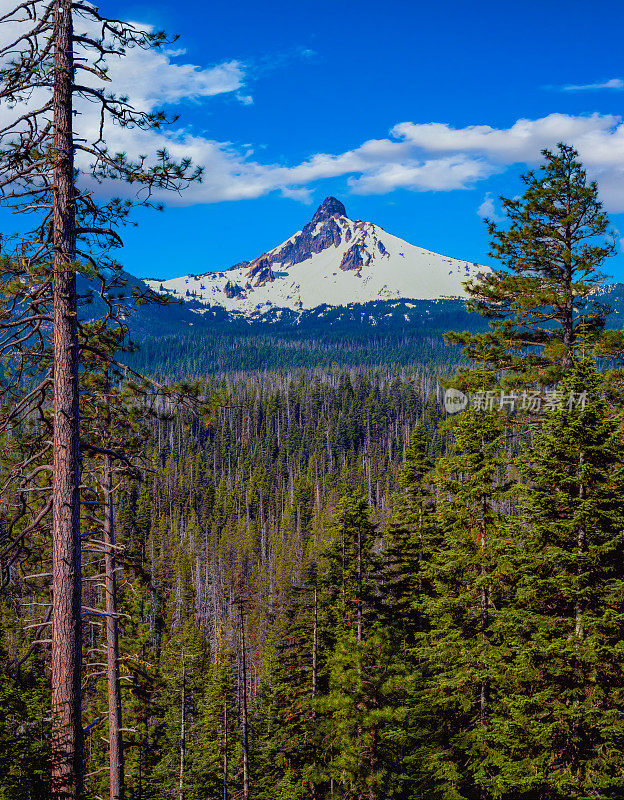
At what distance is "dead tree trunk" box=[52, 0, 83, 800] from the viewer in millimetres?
6508

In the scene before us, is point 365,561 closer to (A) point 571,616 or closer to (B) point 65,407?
(A) point 571,616

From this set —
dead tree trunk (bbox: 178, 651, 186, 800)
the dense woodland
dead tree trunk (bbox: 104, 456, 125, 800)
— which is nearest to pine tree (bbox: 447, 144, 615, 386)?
the dense woodland

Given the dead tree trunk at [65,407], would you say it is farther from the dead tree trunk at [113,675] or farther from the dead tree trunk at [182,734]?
the dead tree trunk at [182,734]

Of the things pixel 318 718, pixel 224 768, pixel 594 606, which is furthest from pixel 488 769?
pixel 224 768

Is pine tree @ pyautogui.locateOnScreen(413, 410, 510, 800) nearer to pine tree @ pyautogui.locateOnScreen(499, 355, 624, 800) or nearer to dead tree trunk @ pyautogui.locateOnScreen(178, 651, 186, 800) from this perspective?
pine tree @ pyautogui.locateOnScreen(499, 355, 624, 800)

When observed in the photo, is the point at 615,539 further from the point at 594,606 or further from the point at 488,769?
the point at 488,769

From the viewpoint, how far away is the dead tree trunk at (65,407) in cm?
651

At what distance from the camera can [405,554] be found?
18719 millimetres

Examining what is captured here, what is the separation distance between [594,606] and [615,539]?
1.38 m

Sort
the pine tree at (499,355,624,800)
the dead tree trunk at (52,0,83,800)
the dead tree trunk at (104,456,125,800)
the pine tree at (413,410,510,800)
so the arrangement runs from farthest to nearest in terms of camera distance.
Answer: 1. the pine tree at (413,410,510,800)
2. the dead tree trunk at (104,456,125,800)
3. the pine tree at (499,355,624,800)
4. the dead tree trunk at (52,0,83,800)

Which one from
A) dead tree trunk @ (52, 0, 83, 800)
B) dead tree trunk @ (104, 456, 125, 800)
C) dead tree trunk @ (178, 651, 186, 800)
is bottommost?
dead tree trunk @ (178, 651, 186, 800)

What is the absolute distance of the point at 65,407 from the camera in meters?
6.84

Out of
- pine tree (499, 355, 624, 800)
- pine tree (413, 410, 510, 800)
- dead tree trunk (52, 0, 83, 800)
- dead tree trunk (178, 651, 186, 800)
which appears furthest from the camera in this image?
dead tree trunk (178, 651, 186, 800)

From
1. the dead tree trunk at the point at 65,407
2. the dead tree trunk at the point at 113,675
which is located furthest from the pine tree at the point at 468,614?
the dead tree trunk at the point at 65,407
